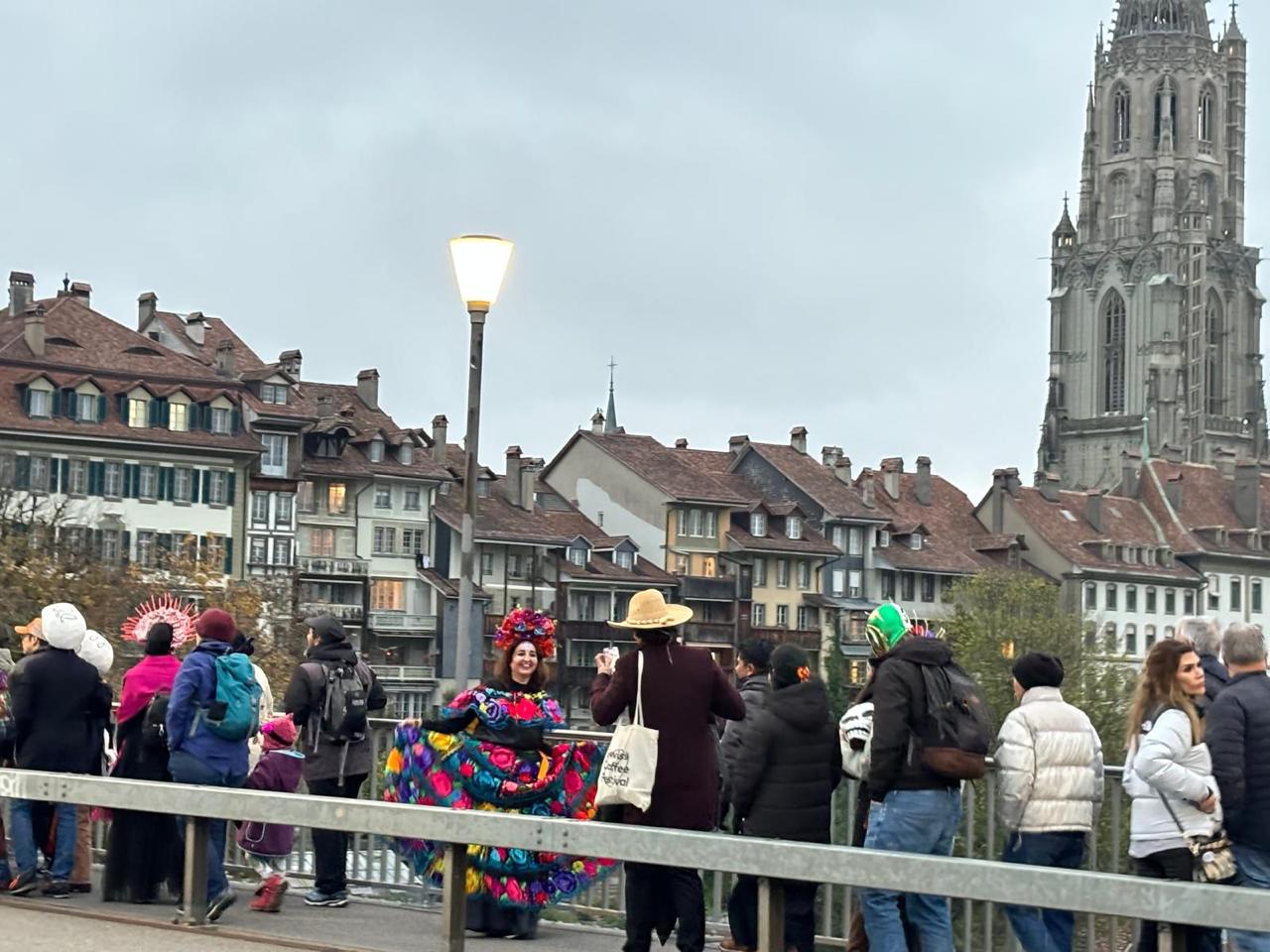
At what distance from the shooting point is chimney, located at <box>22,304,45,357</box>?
9056cm

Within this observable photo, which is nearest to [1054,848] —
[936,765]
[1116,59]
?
[936,765]

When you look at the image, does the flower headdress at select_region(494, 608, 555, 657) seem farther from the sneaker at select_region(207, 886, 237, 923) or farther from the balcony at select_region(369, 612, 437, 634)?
the balcony at select_region(369, 612, 437, 634)

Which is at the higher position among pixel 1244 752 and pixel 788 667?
pixel 788 667

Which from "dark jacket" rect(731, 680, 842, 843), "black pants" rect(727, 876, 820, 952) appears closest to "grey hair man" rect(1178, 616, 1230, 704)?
"dark jacket" rect(731, 680, 842, 843)

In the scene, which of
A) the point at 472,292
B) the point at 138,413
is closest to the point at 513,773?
the point at 472,292

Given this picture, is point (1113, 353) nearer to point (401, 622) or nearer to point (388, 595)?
point (388, 595)

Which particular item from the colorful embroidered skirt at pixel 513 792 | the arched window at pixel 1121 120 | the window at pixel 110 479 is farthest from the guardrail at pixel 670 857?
the arched window at pixel 1121 120

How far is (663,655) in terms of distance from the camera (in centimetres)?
1270

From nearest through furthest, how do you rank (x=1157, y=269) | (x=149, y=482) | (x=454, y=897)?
(x=454, y=897) → (x=149, y=482) → (x=1157, y=269)

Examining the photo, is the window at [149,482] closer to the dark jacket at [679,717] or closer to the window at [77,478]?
the window at [77,478]

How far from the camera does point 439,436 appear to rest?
4328 inches

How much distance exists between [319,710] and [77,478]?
78947mm

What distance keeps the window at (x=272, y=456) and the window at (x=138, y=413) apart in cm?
510

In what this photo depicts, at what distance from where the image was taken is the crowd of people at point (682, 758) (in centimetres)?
1195
